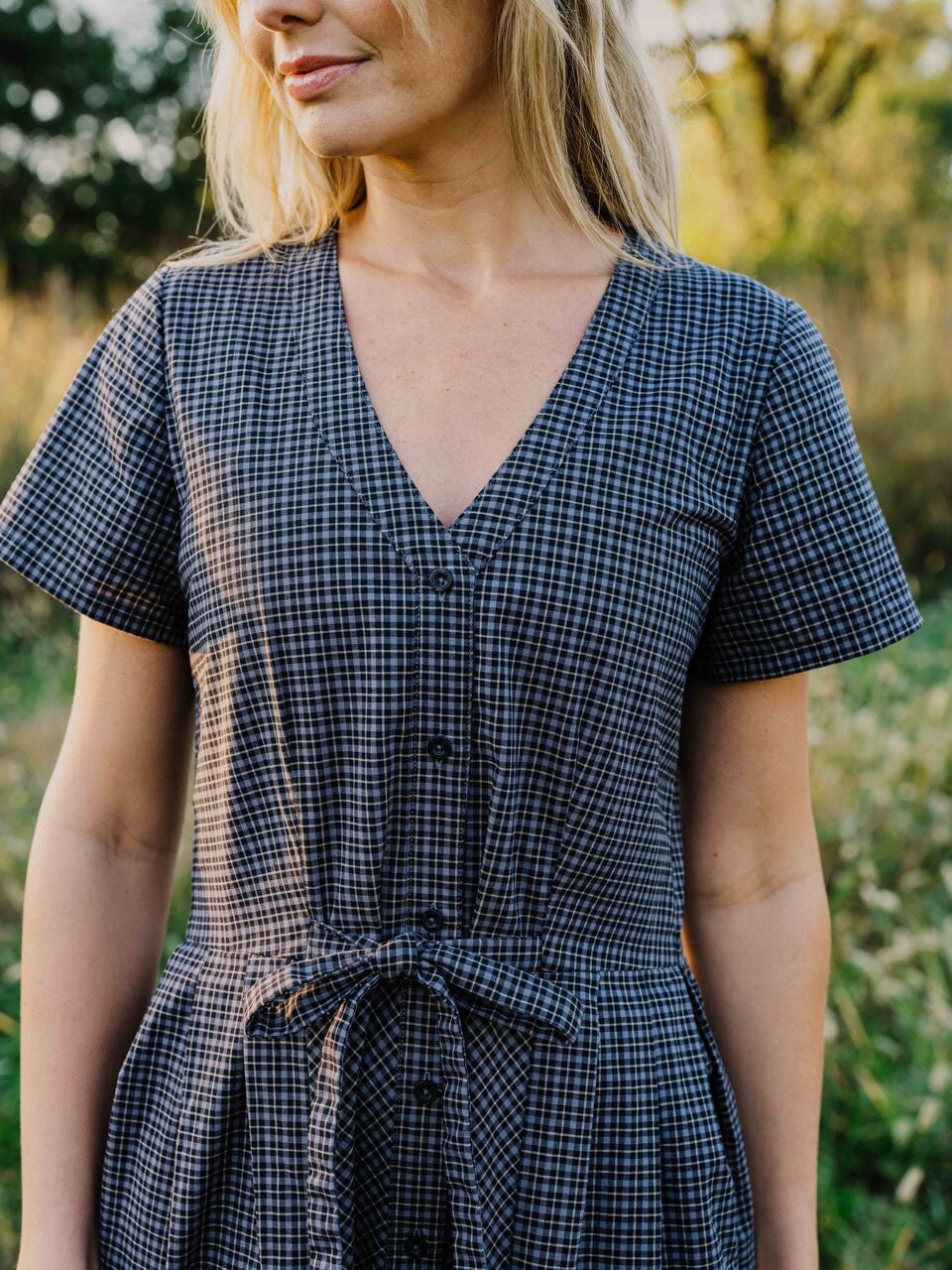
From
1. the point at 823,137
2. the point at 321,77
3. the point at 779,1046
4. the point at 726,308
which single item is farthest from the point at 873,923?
the point at 823,137

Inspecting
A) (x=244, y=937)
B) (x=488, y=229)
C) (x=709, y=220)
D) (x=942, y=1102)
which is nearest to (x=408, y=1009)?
(x=244, y=937)

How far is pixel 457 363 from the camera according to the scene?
1345 mm

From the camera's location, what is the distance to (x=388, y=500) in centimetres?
123

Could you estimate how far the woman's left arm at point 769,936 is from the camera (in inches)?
54.9

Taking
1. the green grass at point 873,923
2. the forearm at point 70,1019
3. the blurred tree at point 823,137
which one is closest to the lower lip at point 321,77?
the forearm at point 70,1019

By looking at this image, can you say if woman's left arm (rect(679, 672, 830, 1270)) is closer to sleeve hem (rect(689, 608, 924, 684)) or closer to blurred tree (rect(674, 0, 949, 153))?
sleeve hem (rect(689, 608, 924, 684))

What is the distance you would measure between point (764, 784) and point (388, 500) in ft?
1.59

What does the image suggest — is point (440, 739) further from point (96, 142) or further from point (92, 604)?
point (96, 142)

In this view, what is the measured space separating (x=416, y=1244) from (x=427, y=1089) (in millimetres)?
133

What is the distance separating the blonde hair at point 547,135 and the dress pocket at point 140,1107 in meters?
0.73

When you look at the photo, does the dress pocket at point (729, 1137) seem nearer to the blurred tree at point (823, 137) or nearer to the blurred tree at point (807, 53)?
the blurred tree at point (823, 137)

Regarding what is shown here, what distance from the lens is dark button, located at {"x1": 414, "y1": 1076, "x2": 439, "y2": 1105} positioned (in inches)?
47.1

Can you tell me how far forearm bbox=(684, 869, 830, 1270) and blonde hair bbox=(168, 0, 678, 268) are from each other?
2.20 feet

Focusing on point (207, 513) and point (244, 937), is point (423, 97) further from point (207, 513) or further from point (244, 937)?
point (244, 937)
